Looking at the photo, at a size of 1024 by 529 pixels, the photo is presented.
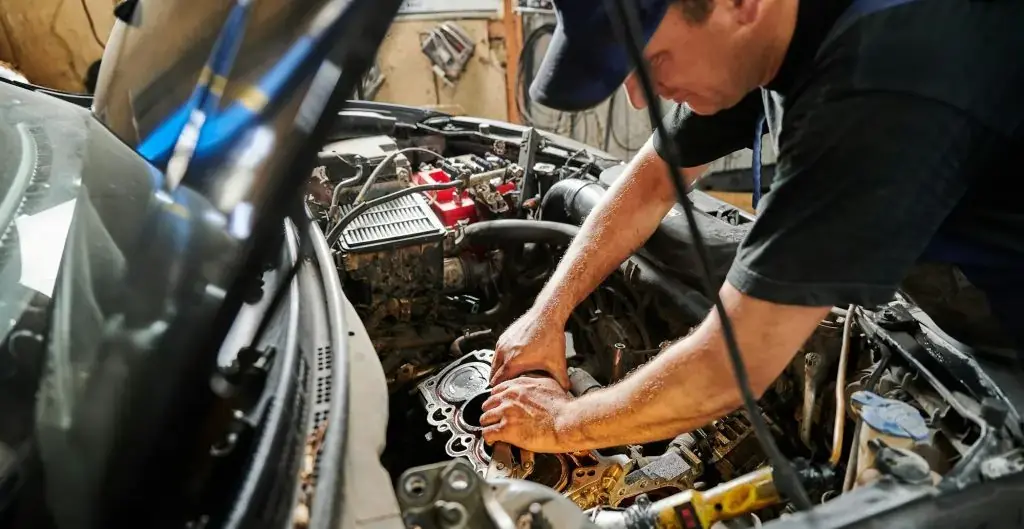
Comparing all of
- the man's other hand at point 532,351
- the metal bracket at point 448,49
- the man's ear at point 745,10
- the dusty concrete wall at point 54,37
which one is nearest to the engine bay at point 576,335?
the man's other hand at point 532,351

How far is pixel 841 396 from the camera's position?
3.69 feet

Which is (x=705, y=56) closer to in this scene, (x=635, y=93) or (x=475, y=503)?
(x=635, y=93)

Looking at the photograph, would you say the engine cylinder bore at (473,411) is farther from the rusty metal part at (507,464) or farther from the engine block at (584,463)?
the rusty metal part at (507,464)

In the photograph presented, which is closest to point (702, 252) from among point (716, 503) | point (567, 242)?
point (716, 503)

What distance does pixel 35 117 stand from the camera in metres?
1.18

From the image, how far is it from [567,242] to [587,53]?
35.5 inches

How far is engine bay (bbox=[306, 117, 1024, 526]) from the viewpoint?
1.00 meters

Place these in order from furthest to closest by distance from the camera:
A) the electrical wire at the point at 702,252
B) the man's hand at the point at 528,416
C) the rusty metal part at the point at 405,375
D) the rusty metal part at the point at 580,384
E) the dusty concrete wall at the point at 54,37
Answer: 1. the dusty concrete wall at the point at 54,37
2. the rusty metal part at the point at 405,375
3. the rusty metal part at the point at 580,384
4. the man's hand at the point at 528,416
5. the electrical wire at the point at 702,252

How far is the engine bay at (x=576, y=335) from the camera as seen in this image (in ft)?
3.28

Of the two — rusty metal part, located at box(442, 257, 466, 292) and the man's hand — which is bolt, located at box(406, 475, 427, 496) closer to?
the man's hand

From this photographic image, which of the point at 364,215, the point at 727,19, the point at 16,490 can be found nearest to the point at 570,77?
the point at 727,19

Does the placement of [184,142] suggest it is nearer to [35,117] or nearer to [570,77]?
[35,117]

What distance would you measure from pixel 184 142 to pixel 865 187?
1.01 m

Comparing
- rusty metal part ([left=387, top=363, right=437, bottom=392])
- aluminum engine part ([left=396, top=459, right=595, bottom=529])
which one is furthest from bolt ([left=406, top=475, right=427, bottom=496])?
rusty metal part ([left=387, top=363, right=437, bottom=392])
